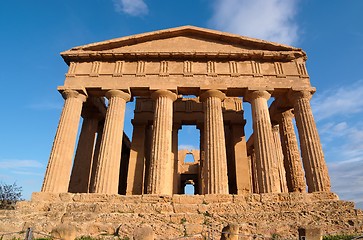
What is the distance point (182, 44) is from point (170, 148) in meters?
7.93

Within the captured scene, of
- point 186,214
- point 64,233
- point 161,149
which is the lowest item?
point 64,233

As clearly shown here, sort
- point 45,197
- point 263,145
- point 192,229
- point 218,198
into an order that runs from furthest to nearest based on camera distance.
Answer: point 263,145
point 45,197
point 218,198
point 192,229

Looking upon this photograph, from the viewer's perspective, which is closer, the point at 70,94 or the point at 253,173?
the point at 70,94

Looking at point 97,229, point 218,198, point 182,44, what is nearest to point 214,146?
point 218,198

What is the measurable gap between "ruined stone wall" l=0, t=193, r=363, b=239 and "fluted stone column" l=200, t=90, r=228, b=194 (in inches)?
58.3

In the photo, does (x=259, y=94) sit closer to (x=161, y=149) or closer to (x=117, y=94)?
(x=161, y=149)

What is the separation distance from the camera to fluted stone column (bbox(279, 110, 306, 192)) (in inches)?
703

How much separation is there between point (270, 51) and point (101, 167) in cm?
1361

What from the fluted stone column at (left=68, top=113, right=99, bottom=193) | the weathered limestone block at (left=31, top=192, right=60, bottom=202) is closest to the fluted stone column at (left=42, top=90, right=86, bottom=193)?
the weathered limestone block at (left=31, top=192, right=60, bottom=202)

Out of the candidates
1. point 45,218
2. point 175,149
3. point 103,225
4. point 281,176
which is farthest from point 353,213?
point 45,218

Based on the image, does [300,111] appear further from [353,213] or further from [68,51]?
[68,51]

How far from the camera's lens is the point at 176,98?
1753 cm

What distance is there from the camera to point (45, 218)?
37.5 ft

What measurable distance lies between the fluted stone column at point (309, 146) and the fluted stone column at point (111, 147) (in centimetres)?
1111
